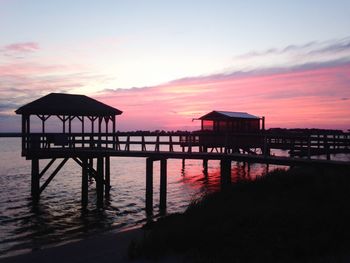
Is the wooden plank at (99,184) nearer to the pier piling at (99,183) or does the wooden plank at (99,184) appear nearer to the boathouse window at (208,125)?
the pier piling at (99,183)

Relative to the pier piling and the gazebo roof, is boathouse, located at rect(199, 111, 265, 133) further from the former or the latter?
the pier piling

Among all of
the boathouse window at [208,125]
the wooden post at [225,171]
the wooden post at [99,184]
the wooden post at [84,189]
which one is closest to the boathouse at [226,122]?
the boathouse window at [208,125]

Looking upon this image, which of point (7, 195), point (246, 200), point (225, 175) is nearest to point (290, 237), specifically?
point (246, 200)

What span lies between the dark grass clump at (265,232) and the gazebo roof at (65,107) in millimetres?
15490

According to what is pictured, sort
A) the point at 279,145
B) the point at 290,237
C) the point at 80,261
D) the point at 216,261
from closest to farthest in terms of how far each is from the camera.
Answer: the point at 216,261 < the point at 290,237 < the point at 80,261 < the point at 279,145

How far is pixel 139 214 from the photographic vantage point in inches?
806

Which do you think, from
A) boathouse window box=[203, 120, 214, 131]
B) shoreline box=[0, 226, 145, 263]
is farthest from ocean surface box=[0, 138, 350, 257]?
boathouse window box=[203, 120, 214, 131]

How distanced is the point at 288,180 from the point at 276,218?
5569mm

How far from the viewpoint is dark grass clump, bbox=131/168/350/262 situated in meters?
8.13

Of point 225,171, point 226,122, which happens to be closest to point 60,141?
point 225,171

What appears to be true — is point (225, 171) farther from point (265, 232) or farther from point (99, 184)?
point (265, 232)

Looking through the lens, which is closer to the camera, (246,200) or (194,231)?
(194,231)

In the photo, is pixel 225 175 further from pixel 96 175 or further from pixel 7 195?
Answer: pixel 7 195

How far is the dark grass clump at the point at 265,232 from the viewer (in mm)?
8133
